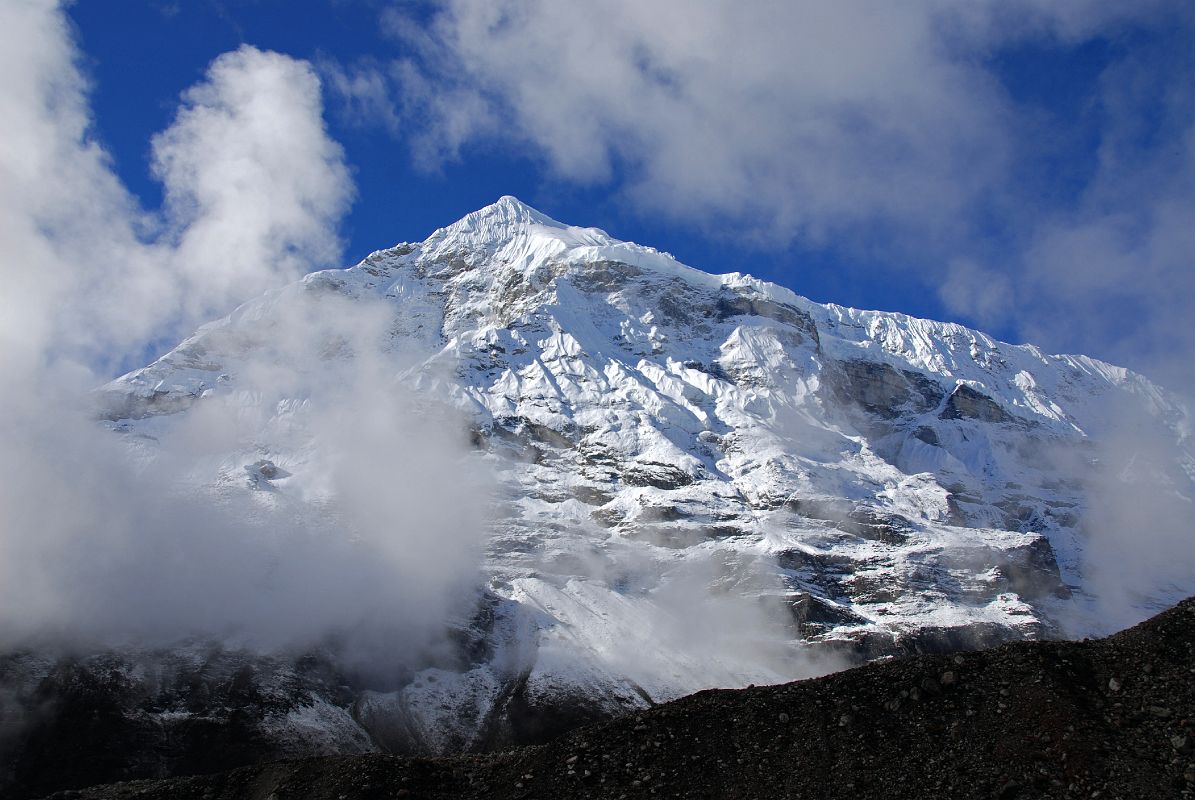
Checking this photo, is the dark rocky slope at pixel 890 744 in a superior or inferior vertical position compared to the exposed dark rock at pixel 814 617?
inferior

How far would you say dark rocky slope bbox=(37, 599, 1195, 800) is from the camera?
32875 mm

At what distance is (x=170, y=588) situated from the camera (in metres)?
163

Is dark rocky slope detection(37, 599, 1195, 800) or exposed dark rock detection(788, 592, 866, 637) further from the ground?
exposed dark rock detection(788, 592, 866, 637)

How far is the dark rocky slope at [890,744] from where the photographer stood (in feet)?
108

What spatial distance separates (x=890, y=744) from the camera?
119 ft

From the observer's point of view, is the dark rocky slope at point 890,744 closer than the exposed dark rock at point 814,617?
Yes

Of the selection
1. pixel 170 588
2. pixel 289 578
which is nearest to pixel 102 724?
pixel 170 588

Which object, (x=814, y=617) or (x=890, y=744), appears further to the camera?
(x=814, y=617)

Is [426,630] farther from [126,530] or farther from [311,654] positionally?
[126,530]

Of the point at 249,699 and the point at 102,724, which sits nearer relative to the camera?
the point at 102,724

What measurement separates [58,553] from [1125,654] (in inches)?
6935

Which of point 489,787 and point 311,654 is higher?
point 311,654

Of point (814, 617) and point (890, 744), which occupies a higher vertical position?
point (814, 617)

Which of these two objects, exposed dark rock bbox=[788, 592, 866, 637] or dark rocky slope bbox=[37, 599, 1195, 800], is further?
exposed dark rock bbox=[788, 592, 866, 637]
